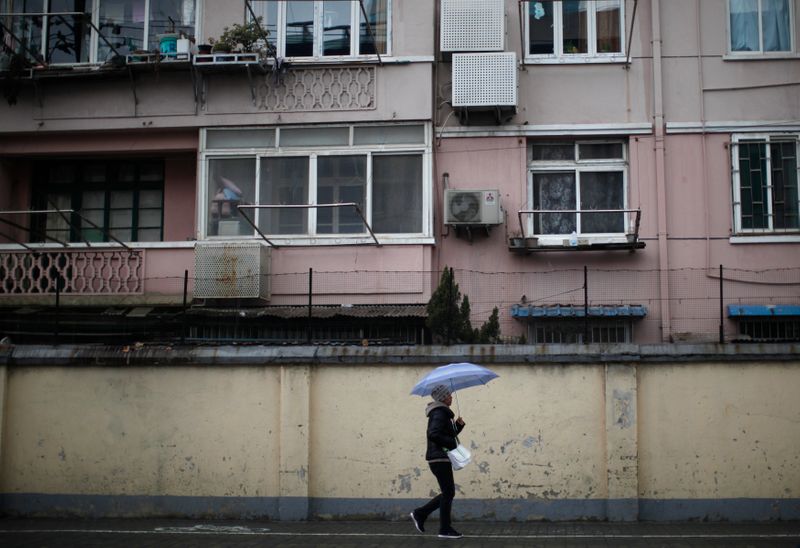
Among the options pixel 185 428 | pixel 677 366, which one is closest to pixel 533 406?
pixel 677 366

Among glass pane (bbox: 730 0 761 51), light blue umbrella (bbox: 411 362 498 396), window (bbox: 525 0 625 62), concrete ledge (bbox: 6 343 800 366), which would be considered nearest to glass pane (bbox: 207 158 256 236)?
concrete ledge (bbox: 6 343 800 366)

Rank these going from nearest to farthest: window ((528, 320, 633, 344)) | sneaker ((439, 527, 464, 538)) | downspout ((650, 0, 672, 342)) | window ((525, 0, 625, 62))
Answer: sneaker ((439, 527, 464, 538)) → window ((528, 320, 633, 344)) → downspout ((650, 0, 672, 342)) → window ((525, 0, 625, 62))

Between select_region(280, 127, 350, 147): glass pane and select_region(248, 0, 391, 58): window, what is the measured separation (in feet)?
4.48

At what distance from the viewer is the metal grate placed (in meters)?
16.6

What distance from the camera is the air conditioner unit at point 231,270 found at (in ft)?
52.8

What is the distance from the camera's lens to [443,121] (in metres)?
17.1

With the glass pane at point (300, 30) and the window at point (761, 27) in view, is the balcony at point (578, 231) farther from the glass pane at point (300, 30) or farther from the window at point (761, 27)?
the glass pane at point (300, 30)

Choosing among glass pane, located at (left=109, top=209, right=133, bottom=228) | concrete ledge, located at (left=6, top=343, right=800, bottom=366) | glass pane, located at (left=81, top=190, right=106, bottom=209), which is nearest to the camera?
concrete ledge, located at (left=6, top=343, right=800, bottom=366)

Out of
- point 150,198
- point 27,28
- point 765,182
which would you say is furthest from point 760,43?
point 27,28

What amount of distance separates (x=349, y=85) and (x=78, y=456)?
7.97 m

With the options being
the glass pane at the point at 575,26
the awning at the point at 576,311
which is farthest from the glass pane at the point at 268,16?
the awning at the point at 576,311

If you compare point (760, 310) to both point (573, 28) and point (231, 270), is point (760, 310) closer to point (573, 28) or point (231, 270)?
point (573, 28)

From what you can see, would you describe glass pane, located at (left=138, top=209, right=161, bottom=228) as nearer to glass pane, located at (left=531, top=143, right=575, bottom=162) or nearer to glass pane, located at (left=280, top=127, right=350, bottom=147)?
glass pane, located at (left=280, top=127, right=350, bottom=147)

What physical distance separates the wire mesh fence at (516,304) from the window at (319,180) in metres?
1.03
